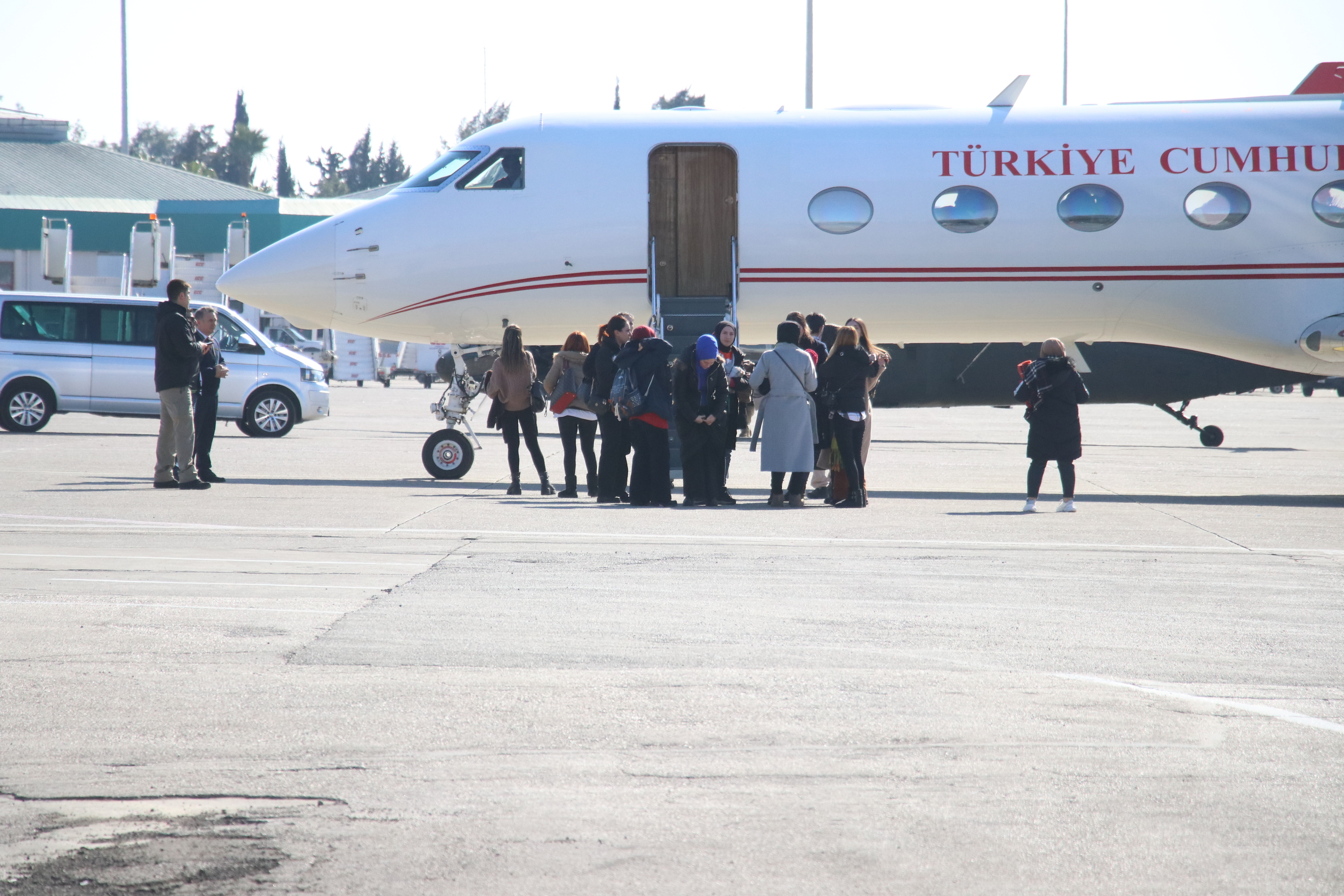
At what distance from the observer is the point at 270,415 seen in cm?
2178

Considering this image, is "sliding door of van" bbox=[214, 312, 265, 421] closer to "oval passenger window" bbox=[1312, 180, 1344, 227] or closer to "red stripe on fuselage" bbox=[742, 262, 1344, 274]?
"red stripe on fuselage" bbox=[742, 262, 1344, 274]

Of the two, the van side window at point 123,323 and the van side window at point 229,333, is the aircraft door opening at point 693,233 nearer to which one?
the van side window at point 229,333

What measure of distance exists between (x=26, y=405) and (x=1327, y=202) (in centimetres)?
1787

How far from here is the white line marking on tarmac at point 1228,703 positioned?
17.3 feet

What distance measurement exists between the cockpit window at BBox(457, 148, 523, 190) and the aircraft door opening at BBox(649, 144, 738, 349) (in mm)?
1414

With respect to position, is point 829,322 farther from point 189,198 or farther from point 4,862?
point 189,198

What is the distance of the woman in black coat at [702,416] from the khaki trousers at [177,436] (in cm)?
463

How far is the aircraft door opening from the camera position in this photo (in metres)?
15.1

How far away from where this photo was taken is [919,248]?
48.9 ft

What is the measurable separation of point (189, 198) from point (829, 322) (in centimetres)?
5820

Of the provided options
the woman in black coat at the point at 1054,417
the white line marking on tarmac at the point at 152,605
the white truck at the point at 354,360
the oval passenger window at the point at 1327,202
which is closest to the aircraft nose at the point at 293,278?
the woman in black coat at the point at 1054,417

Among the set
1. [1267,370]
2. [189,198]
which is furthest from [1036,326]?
[189,198]

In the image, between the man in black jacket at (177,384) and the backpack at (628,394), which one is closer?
the backpack at (628,394)

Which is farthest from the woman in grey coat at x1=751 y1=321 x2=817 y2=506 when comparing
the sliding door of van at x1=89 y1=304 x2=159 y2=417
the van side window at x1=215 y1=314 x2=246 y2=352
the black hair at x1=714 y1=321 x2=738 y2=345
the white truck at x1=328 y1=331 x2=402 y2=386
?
the white truck at x1=328 y1=331 x2=402 y2=386
